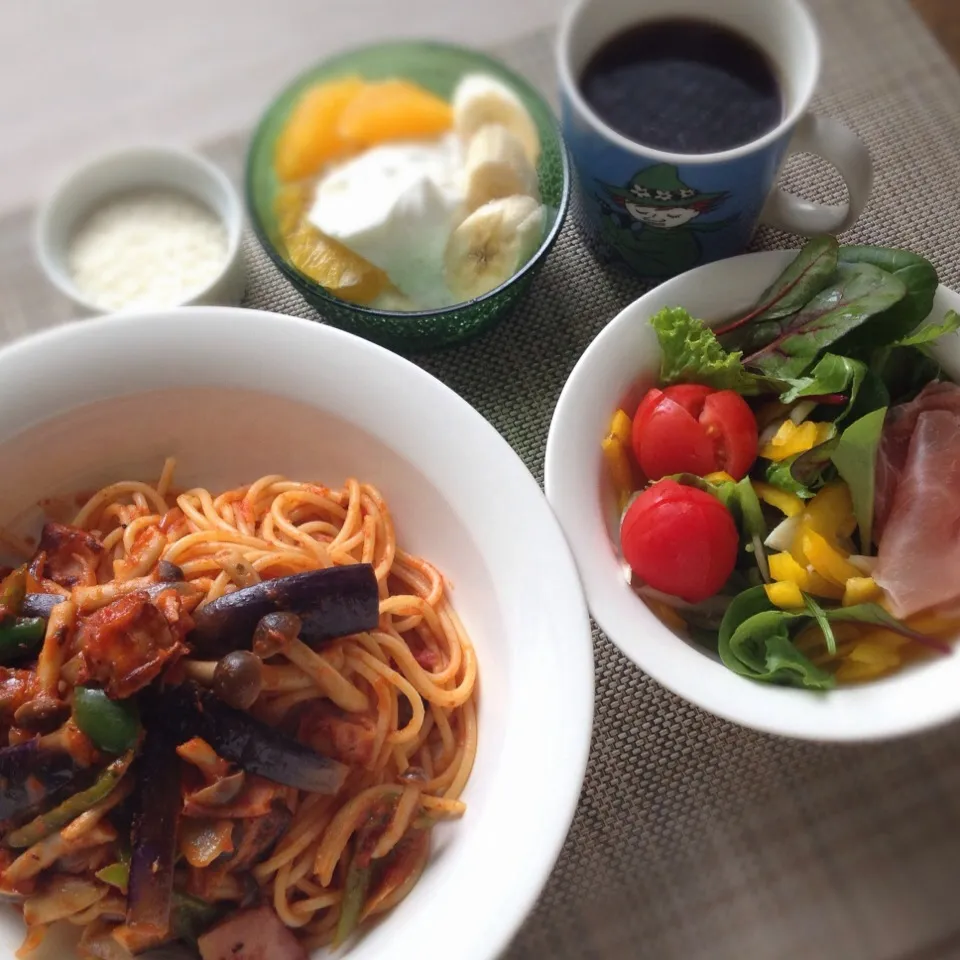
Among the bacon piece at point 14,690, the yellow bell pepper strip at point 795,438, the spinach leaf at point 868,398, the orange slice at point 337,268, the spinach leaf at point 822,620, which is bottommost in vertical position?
the bacon piece at point 14,690

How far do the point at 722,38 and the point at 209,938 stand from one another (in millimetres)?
1106

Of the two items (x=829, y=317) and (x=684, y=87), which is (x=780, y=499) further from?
(x=684, y=87)

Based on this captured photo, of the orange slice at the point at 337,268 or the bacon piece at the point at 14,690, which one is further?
the orange slice at the point at 337,268

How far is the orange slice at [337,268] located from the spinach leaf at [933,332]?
1.93 feet

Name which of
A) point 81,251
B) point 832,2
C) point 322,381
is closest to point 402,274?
point 322,381

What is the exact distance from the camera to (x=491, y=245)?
1.13 meters

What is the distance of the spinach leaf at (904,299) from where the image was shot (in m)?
1.00

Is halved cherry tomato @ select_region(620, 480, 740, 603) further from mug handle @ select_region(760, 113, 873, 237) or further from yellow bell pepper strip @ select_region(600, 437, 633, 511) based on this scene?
mug handle @ select_region(760, 113, 873, 237)

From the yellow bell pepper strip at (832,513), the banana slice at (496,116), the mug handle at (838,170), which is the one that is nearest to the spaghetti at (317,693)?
the yellow bell pepper strip at (832,513)

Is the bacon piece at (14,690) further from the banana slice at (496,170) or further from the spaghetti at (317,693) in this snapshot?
the banana slice at (496,170)

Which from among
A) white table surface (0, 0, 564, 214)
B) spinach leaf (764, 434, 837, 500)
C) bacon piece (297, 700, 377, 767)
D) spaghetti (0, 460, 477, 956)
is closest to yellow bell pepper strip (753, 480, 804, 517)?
spinach leaf (764, 434, 837, 500)

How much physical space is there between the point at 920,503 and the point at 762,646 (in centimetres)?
21

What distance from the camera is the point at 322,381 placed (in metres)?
0.98

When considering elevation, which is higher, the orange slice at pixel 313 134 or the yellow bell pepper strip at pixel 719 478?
the orange slice at pixel 313 134
